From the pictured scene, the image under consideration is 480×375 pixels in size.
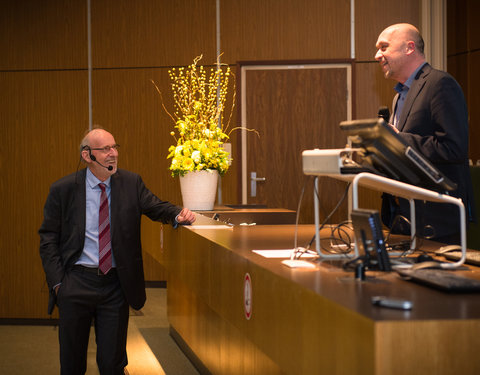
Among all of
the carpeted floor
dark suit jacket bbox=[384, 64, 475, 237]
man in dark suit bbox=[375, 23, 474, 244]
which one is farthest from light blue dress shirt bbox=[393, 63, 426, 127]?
the carpeted floor

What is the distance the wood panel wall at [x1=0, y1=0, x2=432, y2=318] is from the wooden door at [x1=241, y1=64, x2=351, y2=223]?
150 millimetres

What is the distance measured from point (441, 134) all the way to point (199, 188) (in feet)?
6.30

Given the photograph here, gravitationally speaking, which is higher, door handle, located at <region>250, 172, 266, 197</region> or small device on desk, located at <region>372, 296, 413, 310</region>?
door handle, located at <region>250, 172, 266, 197</region>

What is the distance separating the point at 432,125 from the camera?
2.67m

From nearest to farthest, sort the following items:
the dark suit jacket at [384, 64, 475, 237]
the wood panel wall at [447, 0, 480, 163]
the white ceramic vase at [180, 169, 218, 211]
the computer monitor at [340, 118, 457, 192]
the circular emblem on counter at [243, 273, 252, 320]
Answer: the computer monitor at [340, 118, 457, 192], the circular emblem on counter at [243, 273, 252, 320], the dark suit jacket at [384, 64, 475, 237], the white ceramic vase at [180, 169, 218, 211], the wood panel wall at [447, 0, 480, 163]

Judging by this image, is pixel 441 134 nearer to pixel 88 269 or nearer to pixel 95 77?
pixel 88 269

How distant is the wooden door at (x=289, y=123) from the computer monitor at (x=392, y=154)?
14.5 feet

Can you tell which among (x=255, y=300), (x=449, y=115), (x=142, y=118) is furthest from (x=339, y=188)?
(x=255, y=300)

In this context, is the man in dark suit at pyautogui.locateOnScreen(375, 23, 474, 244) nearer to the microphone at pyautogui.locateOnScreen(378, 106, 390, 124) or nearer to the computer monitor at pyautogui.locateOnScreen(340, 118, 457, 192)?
the microphone at pyautogui.locateOnScreen(378, 106, 390, 124)

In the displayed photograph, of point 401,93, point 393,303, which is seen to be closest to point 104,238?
point 401,93

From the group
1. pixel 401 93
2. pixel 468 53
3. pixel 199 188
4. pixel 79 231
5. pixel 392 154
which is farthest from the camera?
pixel 468 53

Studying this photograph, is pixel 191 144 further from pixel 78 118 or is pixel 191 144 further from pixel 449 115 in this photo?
pixel 78 118

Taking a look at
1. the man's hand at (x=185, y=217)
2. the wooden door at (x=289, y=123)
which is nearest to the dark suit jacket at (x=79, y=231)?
the man's hand at (x=185, y=217)

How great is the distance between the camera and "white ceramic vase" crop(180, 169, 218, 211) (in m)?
4.09
